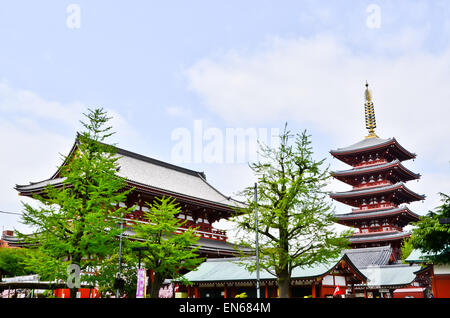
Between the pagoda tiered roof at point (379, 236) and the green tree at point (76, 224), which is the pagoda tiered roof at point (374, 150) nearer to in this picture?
the pagoda tiered roof at point (379, 236)

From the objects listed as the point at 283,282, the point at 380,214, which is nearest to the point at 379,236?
the point at 380,214

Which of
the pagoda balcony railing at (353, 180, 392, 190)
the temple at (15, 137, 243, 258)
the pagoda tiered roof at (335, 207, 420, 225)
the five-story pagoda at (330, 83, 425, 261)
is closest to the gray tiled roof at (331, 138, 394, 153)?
the five-story pagoda at (330, 83, 425, 261)

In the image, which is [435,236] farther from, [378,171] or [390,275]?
[378,171]

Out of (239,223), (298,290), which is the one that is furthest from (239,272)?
(239,223)

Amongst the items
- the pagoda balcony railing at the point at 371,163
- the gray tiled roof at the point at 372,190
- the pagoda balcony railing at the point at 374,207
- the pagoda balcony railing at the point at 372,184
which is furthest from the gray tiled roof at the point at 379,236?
the pagoda balcony railing at the point at 371,163

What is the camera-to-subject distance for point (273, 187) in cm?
1769

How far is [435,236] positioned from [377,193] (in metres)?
27.9

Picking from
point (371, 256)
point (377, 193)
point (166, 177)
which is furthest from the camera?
point (377, 193)

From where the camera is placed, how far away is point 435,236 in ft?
61.5

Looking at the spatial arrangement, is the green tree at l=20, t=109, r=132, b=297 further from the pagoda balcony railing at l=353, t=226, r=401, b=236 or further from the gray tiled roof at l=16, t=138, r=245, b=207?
the pagoda balcony railing at l=353, t=226, r=401, b=236

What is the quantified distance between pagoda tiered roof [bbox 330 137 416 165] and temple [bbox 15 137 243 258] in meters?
17.7

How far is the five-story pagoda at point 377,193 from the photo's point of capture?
1758 inches
